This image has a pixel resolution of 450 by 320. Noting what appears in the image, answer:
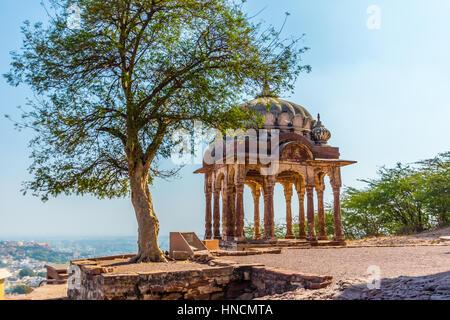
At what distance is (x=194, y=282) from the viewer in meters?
7.65

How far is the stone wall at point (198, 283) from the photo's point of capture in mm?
6895

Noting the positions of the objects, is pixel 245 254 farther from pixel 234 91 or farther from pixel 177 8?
pixel 177 8


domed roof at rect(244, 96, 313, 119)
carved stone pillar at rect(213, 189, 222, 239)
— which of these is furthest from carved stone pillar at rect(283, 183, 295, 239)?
carved stone pillar at rect(213, 189, 222, 239)

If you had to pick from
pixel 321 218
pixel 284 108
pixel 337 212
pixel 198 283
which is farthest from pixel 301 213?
pixel 198 283

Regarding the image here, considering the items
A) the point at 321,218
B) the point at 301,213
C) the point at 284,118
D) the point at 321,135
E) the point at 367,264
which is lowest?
the point at 367,264

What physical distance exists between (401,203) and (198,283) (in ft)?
71.2

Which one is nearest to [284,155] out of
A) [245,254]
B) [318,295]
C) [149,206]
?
[245,254]

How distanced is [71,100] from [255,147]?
31.4ft

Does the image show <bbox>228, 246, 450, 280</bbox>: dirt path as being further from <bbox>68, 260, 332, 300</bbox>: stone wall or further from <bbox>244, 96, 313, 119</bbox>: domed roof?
<bbox>244, 96, 313, 119</bbox>: domed roof

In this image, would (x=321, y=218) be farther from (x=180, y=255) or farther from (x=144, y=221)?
(x=144, y=221)

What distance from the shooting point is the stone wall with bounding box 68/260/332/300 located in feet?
22.6

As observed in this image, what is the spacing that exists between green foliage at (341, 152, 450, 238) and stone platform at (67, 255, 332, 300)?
64.9 feet

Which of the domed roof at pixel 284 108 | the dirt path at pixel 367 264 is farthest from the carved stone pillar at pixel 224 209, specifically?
the dirt path at pixel 367 264

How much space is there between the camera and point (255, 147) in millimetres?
17922
